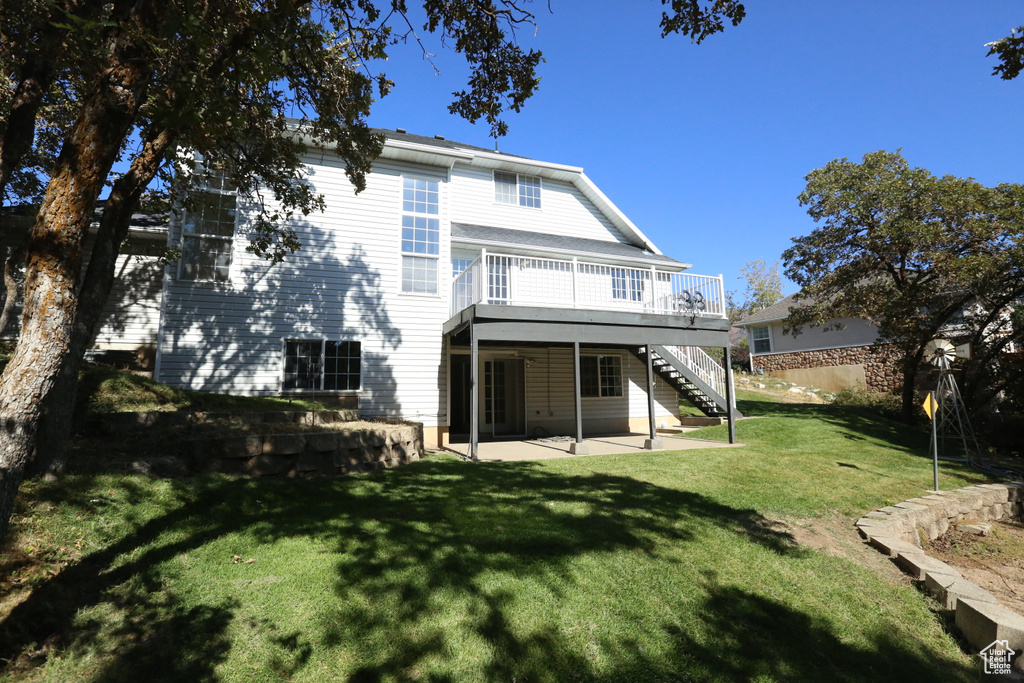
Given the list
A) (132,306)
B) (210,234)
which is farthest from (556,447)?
(132,306)

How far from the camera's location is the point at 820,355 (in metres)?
22.6

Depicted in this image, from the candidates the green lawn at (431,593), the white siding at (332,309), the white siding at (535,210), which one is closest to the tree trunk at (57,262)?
the green lawn at (431,593)

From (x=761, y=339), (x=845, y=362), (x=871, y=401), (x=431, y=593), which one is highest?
(x=761, y=339)

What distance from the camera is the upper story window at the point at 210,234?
9.77 metres

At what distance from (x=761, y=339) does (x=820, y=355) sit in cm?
372

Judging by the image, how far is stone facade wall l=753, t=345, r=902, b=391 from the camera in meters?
19.2

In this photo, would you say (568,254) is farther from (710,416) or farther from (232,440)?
(232,440)

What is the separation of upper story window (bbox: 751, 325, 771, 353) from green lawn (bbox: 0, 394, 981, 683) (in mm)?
22305

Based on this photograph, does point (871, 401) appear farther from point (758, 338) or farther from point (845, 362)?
point (758, 338)

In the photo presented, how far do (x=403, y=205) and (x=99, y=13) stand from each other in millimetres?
6871

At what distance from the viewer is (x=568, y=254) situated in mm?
13055

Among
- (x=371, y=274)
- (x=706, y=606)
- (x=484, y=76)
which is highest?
(x=484, y=76)

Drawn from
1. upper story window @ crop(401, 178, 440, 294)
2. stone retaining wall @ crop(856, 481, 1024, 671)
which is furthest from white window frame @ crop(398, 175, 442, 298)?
stone retaining wall @ crop(856, 481, 1024, 671)

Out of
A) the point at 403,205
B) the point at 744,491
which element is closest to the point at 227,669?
the point at 744,491
